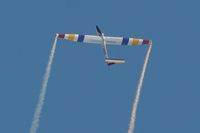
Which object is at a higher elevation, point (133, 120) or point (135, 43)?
point (135, 43)

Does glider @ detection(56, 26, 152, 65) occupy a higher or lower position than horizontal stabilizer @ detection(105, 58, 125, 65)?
higher

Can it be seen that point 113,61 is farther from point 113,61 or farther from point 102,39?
point 102,39

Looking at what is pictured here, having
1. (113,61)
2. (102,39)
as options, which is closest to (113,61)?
(113,61)

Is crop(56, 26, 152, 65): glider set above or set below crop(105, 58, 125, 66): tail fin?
above

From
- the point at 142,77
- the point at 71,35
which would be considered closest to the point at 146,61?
the point at 142,77

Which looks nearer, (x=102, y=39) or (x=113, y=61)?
(x=113, y=61)

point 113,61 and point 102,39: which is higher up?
point 102,39

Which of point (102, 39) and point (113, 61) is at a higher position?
point (102, 39)

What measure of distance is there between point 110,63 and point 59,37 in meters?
8.60

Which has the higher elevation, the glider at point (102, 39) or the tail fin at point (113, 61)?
the glider at point (102, 39)

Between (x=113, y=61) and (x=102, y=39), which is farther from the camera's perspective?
(x=102, y=39)

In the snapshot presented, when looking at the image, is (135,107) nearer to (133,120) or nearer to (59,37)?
(133,120)

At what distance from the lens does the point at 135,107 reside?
189 metres

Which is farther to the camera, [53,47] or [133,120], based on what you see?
[133,120]
